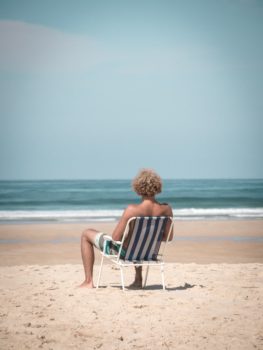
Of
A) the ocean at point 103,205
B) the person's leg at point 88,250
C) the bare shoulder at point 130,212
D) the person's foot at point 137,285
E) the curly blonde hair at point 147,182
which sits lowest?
the ocean at point 103,205

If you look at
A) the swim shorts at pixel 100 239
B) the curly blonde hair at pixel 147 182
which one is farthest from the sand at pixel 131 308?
the curly blonde hair at pixel 147 182

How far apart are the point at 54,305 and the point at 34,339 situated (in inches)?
47.2

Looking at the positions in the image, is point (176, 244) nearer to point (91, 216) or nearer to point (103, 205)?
point (91, 216)

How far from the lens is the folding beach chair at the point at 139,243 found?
6.20 metres

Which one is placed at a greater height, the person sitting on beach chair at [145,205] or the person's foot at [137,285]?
the person sitting on beach chair at [145,205]

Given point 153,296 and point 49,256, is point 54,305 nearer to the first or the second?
point 153,296

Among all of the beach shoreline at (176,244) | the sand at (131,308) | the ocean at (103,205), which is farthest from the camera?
the ocean at (103,205)

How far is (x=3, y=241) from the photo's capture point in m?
13.0

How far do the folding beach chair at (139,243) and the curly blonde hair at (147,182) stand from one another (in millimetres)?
289

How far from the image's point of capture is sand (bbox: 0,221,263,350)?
15.3ft

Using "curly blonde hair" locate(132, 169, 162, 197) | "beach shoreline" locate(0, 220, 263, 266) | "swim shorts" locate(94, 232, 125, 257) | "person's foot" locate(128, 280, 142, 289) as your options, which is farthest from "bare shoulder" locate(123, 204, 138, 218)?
"beach shoreline" locate(0, 220, 263, 266)

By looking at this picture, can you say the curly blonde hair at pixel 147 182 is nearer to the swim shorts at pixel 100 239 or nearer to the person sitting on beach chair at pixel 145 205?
the person sitting on beach chair at pixel 145 205

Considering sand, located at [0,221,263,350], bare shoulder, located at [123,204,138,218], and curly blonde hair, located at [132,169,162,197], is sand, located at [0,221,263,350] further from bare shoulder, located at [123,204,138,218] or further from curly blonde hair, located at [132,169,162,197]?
curly blonde hair, located at [132,169,162,197]

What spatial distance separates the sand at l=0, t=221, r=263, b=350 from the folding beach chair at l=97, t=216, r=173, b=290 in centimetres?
37
